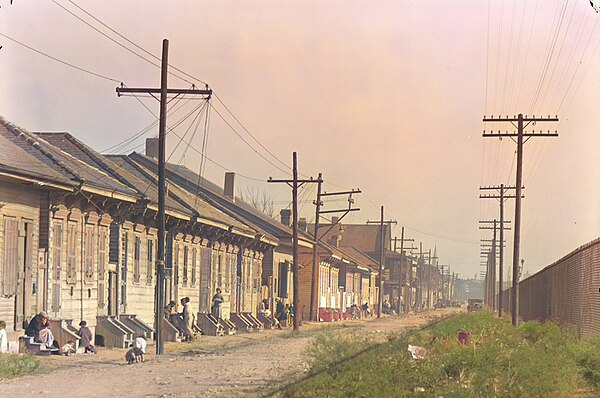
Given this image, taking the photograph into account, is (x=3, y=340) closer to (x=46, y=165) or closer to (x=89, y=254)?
(x=46, y=165)

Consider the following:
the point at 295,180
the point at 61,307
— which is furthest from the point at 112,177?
the point at 295,180

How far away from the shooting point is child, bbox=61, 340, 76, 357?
26.0 metres

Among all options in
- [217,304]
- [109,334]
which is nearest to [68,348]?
[109,334]

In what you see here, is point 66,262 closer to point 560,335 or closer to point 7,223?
point 7,223

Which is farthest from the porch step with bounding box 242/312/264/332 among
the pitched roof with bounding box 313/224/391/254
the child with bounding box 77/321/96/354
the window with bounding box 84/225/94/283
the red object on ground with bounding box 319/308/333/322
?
the pitched roof with bounding box 313/224/391/254

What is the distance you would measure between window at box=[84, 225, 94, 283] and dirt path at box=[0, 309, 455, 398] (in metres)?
2.57

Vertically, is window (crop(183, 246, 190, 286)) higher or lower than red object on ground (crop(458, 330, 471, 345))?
higher

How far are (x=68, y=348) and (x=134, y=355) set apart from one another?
9.78ft

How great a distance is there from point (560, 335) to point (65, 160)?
14719 millimetres

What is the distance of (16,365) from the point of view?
2008cm

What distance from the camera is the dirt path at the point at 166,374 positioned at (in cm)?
1708

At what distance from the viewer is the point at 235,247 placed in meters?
51.4

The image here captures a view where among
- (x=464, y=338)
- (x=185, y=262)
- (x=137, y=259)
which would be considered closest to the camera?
(x=464, y=338)

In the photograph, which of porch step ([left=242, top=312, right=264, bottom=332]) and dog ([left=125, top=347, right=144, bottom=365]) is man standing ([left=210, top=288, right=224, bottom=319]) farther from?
dog ([left=125, top=347, right=144, bottom=365])
